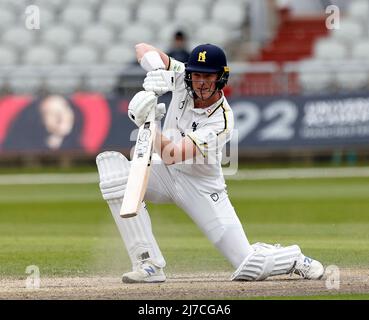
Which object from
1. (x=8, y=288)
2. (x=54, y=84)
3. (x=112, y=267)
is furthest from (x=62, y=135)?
(x=8, y=288)

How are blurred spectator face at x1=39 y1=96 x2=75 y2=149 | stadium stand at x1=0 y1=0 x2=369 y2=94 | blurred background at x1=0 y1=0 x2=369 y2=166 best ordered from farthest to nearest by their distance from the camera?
stadium stand at x1=0 y1=0 x2=369 y2=94 < blurred spectator face at x1=39 y1=96 x2=75 y2=149 < blurred background at x1=0 y1=0 x2=369 y2=166

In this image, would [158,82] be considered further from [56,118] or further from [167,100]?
[56,118]

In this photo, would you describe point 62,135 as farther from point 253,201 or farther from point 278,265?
point 278,265

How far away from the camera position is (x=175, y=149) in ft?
24.8

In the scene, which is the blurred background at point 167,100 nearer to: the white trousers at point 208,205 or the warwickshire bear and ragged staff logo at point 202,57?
the white trousers at point 208,205

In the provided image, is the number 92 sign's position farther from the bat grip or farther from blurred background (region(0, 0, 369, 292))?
the bat grip

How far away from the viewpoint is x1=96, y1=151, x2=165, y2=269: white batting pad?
7750 mm

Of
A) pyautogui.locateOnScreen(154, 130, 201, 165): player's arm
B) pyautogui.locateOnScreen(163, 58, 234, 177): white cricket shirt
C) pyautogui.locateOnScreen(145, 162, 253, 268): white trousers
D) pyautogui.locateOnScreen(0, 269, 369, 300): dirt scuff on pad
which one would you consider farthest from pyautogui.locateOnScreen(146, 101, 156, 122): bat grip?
pyautogui.locateOnScreen(0, 269, 369, 300): dirt scuff on pad

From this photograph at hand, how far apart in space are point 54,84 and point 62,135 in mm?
1003

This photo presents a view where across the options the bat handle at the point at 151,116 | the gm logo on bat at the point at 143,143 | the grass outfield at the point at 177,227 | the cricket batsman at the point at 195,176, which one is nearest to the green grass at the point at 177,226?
the grass outfield at the point at 177,227

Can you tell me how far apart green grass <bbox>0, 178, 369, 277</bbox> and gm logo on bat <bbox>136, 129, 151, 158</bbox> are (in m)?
1.50

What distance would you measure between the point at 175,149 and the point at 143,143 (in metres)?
0.23

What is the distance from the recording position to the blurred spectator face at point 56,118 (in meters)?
19.5

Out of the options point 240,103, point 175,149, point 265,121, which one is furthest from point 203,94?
point 265,121
